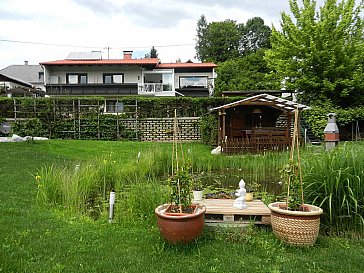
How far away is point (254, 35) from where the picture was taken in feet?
155

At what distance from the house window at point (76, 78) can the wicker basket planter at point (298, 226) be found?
29.0 meters

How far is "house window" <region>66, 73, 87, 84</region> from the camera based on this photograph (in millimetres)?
30250

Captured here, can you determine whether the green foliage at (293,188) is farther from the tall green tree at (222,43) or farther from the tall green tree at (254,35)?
the tall green tree at (254,35)

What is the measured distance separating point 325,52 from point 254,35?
98.5 feet

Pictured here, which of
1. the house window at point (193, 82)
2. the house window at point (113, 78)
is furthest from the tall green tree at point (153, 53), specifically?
the house window at point (113, 78)

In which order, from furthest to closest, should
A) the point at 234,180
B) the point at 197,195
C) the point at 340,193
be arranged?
1. the point at 234,180
2. the point at 197,195
3. the point at 340,193

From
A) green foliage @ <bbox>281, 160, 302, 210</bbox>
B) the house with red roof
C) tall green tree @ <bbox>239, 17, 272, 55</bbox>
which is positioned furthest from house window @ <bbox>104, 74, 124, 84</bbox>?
green foliage @ <bbox>281, 160, 302, 210</bbox>

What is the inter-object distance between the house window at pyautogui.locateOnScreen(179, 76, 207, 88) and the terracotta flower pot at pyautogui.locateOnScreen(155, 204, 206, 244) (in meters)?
28.9

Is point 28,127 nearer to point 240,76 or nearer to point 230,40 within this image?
point 240,76

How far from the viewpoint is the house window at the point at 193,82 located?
3200 centimetres

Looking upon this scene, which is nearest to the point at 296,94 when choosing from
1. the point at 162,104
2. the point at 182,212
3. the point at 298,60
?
the point at 298,60

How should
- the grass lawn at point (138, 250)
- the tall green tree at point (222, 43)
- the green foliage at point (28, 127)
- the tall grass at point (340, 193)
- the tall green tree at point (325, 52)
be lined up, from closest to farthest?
the grass lawn at point (138, 250) → the tall grass at point (340, 193) → the green foliage at point (28, 127) → the tall green tree at point (325, 52) → the tall green tree at point (222, 43)

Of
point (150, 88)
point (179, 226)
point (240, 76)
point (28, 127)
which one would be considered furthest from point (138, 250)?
point (240, 76)

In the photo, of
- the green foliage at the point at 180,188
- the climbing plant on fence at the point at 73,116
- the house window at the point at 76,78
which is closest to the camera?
the green foliage at the point at 180,188
